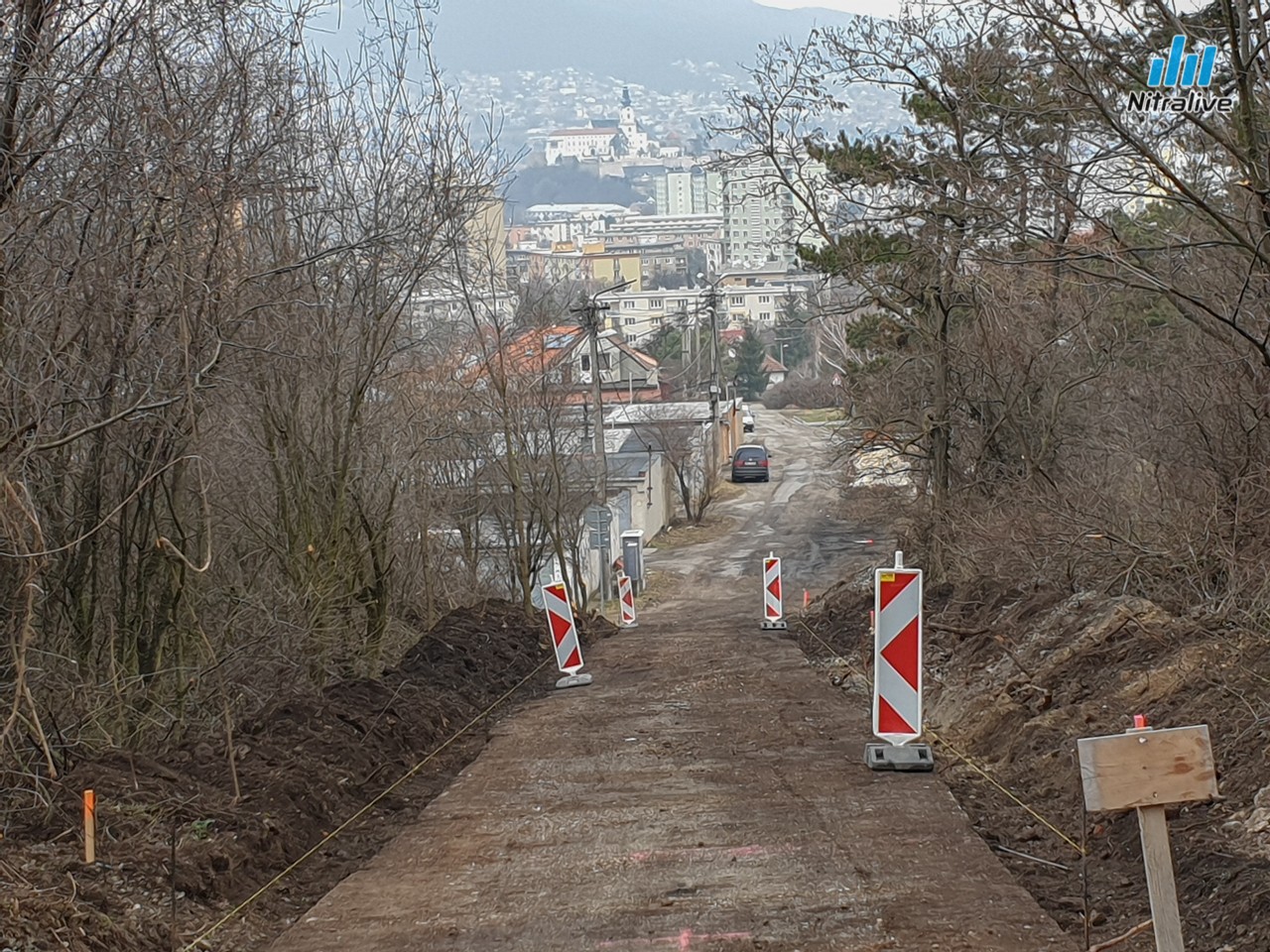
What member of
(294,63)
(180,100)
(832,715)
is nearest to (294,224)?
(294,63)

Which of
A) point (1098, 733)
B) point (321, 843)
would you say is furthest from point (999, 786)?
point (321, 843)

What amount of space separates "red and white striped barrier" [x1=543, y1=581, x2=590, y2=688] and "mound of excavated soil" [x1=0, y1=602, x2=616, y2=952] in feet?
9.38

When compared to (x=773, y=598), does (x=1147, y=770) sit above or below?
above

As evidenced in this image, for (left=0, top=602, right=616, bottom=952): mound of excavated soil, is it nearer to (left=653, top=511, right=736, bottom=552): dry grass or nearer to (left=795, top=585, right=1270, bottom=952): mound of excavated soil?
(left=795, top=585, right=1270, bottom=952): mound of excavated soil

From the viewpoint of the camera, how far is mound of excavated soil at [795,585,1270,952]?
6355 millimetres

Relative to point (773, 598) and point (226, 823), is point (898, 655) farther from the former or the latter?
point (773, 598)

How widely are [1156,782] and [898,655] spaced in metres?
5.45

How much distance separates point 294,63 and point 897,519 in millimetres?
24273

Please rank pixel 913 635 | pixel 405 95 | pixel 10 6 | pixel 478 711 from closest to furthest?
pixel 10 6, pixel 913 635, pixel 478 711, pixel 405 95

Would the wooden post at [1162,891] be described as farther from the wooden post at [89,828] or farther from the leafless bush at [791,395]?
the leafless bush at [791,395]

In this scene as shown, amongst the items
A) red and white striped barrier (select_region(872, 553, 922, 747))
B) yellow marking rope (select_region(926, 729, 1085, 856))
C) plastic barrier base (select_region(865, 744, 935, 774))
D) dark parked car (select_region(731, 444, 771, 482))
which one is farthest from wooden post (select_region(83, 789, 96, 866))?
dark parked car (select_region(731, 444, 771, 482))

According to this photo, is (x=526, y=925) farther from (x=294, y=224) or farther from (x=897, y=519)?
(x=897, y=519)

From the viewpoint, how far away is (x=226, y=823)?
27.2 feet

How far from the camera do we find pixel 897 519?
114 feet
